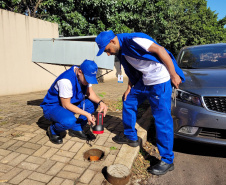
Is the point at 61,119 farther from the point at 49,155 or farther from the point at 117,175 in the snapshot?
the point at 117,175

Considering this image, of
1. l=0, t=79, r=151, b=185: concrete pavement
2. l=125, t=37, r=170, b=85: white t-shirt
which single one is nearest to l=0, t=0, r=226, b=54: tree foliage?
l=0, t=79, r=151, b=185: concrete pavement

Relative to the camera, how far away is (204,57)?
13.8ft

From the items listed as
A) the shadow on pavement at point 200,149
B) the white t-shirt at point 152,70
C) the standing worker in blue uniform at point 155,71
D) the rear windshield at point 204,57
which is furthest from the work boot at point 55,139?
the rear windshield at point 204,57

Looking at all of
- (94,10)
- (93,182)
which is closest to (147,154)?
(93,182)

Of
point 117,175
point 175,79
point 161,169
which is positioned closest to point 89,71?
point 175,79

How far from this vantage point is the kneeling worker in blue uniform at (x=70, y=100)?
112 inches

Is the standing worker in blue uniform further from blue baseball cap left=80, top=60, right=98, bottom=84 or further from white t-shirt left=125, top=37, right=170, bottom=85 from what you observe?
blue baseball cap left=80, top=60, right=98, bottom=84

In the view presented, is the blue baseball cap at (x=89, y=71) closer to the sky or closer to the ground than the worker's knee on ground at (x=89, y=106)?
closer to the sky

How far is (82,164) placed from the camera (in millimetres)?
2707

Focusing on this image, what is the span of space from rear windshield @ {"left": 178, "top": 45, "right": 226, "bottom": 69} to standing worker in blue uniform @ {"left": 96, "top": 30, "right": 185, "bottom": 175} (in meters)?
1.66

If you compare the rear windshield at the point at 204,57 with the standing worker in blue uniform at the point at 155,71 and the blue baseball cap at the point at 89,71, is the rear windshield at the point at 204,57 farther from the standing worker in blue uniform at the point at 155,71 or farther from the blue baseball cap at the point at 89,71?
the blue baseball cap at the point at 89,71

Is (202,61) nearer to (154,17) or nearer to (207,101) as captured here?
(207,101)

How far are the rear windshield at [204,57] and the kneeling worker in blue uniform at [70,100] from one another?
2.11m

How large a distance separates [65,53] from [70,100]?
169 centimetres
